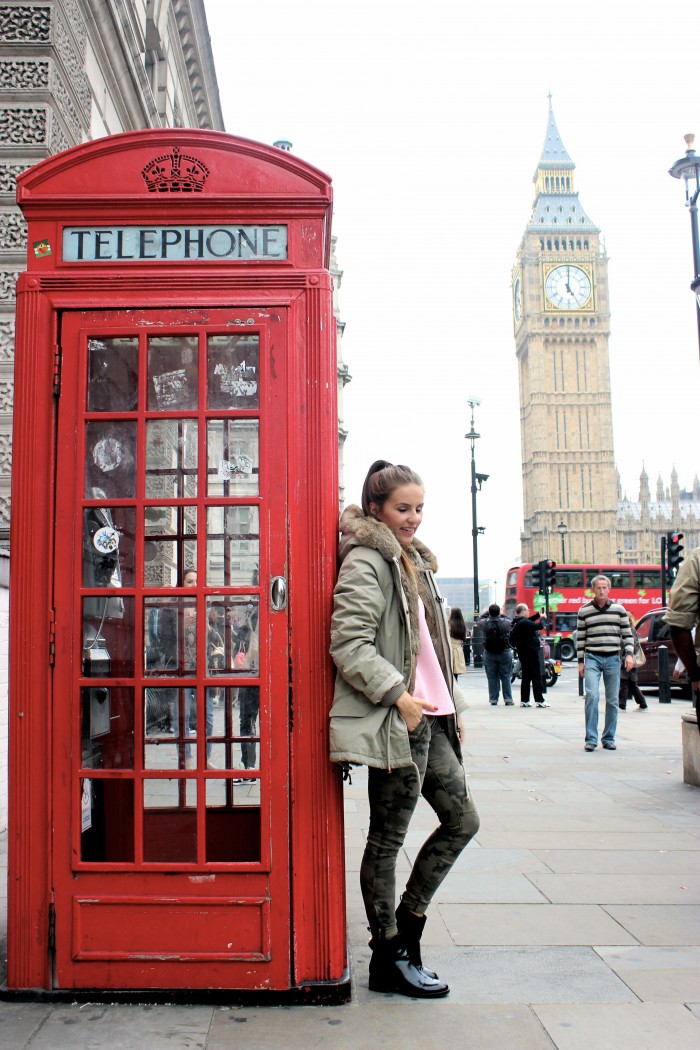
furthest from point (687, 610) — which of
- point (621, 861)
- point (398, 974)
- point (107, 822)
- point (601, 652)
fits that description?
point (601, 652)

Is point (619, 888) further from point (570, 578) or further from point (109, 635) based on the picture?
point (570, 578)

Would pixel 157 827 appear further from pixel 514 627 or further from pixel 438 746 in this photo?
pixel 514 627

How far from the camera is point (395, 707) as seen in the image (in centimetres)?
320

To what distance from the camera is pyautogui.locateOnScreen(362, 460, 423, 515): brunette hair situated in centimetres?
349

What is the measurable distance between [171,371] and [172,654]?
3.38ft

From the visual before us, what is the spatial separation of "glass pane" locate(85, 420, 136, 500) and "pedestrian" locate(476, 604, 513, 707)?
44.0 feet

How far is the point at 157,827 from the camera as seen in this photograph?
3.31 meters

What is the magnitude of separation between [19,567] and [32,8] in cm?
568

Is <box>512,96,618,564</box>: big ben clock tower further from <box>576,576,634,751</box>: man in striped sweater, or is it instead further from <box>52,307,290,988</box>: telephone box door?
<box>52,307,290,988</box>: telephone box door

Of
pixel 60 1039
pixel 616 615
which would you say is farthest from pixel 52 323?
pixel 616 615

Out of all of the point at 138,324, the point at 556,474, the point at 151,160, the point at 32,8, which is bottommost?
the point at 138,324

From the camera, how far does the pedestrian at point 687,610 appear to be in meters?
4.71

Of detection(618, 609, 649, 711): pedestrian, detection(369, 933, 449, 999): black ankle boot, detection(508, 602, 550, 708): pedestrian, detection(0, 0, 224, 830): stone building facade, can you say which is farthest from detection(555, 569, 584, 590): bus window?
detection(369, 933, 449, 999): black ankle boot

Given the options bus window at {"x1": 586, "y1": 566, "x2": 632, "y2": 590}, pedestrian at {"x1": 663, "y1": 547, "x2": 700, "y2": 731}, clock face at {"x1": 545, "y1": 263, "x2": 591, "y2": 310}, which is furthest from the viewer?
clock face at {"x1": 545, "y1": 263, "x2": 591, "y2": 310}
